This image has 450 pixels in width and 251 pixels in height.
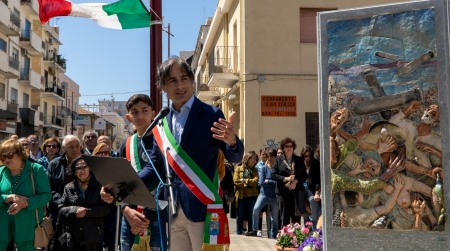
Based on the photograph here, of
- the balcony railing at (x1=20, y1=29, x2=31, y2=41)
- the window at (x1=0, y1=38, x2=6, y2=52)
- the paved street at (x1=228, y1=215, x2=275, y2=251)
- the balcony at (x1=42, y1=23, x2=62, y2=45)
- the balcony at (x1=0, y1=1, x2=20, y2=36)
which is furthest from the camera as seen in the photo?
the balcony at (x1=42, y1=23, x2=62, y2=45)

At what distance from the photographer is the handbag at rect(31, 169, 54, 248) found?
6.16 meters

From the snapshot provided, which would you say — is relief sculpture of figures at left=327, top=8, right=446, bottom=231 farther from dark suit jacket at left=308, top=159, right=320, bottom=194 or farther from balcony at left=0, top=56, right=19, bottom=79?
balcony at left=0, top=56, right=19, bottom=79

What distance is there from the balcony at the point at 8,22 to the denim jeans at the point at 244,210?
3146 centimetres

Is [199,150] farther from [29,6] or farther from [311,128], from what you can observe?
[29,6]

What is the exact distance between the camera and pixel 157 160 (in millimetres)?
3482

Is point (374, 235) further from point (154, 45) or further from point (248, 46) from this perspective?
point (248, 46)

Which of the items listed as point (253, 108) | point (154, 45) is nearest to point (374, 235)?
point (154, 45)

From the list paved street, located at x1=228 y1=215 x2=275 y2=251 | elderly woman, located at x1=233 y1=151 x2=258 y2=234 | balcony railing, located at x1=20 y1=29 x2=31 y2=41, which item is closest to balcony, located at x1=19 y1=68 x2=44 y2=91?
balcony railing, located at x1=20 y1=29 x2=31 y2=41

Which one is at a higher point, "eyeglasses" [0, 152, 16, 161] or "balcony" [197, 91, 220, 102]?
"balcony" [197, 91, 220, 102]

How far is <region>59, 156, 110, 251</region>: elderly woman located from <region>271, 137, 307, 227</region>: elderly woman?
482 cm

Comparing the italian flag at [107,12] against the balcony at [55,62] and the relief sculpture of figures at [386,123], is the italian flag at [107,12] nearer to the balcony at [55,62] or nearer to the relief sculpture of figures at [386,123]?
the relief sculpture of figures at [386,123]

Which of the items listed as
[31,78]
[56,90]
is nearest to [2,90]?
[31,78]

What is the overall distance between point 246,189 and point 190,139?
8.79 metres

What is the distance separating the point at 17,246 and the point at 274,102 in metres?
15.5
